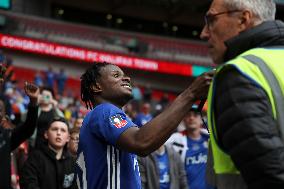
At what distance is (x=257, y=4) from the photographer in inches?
72.5

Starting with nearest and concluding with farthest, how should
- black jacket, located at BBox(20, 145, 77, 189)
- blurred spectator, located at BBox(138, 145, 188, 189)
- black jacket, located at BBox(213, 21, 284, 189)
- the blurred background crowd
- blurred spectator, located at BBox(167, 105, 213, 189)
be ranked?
1. black jacket, located at BBox(213, 21, 284, 189)
2. black jacket, located at BBox(20, 145, 77, 189)
3. blurred spectator, located at BBox(138, 145, 188, 189)
4. blurred spectator, located at BBox(167, 105, 213, 189)
5. the blurred background crowd

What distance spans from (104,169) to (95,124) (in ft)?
0.81

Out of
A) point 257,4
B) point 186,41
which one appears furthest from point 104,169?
point 186,41

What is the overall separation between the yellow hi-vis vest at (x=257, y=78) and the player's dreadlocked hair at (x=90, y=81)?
1.58m

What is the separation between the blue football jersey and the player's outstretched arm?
0.27 meters

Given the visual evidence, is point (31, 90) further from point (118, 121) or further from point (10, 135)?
point (118, 121)

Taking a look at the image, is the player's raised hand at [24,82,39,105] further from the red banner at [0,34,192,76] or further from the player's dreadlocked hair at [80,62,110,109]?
the red banner at [0,34,192,76]

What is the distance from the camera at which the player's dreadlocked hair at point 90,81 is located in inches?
127

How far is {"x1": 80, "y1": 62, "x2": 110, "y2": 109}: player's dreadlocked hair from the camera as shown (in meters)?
3.24

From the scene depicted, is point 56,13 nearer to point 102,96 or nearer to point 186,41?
point 186,41

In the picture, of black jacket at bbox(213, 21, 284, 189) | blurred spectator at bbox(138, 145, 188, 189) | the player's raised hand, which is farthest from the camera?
blurred spectator at bbox(138, 145, 188, 189)

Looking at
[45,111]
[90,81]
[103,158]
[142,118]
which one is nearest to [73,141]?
[45,111]

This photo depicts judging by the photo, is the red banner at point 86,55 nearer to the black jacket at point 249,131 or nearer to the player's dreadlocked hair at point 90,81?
the player's dreadlocked hair at point 90,81

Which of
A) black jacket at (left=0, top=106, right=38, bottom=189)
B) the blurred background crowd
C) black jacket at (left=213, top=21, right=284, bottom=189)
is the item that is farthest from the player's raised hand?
the blurred background crowd
